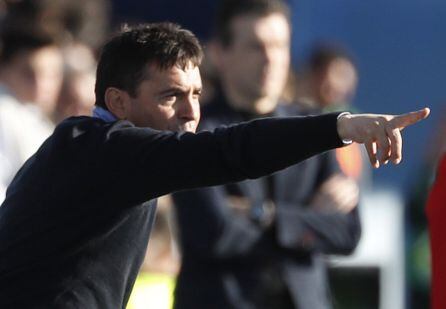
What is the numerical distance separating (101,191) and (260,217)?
226 cm

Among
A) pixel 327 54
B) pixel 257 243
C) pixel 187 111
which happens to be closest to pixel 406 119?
pixel 187 111

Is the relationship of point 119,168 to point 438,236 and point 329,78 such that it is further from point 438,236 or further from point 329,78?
point 329,78

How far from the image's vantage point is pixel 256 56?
6.97 meters

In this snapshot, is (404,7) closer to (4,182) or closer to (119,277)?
(4,182)

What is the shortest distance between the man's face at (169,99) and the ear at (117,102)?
0.05 meters

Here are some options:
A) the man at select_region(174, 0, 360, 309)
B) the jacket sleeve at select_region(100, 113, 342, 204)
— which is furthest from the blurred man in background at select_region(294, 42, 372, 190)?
the jacket sleeve at select_region(100, 113, 342, 204)

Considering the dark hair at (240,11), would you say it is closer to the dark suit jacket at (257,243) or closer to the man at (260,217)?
the man at (260,217)

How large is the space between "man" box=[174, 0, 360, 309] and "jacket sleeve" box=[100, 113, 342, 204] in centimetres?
212

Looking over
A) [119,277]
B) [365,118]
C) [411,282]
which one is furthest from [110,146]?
[411,282]

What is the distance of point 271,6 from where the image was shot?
7.19 metres

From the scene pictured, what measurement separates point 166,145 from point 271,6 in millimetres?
2969

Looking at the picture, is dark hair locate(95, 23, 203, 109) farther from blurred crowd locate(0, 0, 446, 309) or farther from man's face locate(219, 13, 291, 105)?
man's face locate(219, 13, 291, 105)

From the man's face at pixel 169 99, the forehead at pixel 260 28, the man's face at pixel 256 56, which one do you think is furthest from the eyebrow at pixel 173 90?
the forehead at pixel 260 28

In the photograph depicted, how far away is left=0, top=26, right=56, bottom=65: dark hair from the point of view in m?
7.88
